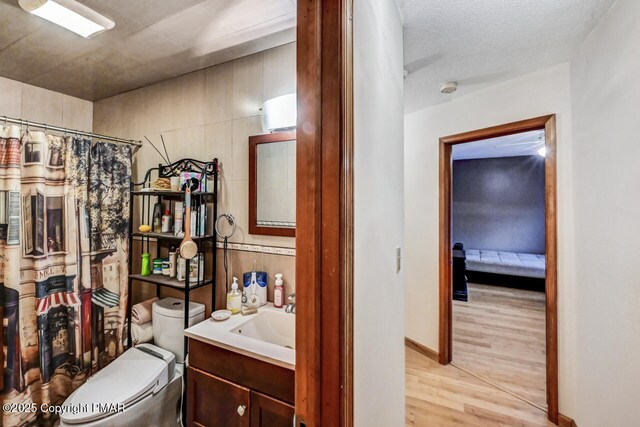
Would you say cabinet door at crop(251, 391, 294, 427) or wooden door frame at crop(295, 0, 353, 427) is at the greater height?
wooden door frame at crop(295, 0, 353, 427)

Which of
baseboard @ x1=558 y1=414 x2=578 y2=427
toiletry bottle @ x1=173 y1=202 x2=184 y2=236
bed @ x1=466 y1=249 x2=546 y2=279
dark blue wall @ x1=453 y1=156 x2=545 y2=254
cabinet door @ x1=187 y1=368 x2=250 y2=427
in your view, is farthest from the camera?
dark blue wall @ x1=453 y1=156 x2=545 y2=254

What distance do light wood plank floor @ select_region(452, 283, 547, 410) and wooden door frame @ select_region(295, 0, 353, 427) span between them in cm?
213

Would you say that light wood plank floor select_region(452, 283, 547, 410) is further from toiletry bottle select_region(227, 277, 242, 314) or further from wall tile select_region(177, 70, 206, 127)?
wall tile select_region(177, 70, 206, 127)

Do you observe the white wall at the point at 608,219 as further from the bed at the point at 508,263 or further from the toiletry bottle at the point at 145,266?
the bed at the point at 508,263

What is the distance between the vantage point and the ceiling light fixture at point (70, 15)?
4.27 feet

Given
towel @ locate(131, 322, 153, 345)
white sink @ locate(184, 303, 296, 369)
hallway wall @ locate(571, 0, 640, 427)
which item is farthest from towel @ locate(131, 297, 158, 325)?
hallway wall @ locate(571, 0, 640, 427)

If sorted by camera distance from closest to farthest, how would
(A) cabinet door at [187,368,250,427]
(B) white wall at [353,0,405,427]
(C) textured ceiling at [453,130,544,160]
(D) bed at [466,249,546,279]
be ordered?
(B) white wall at [353,0,405,427] < (A) cabinet door at [187,368,250,427] < (C) textured ceiling at [453,130,544,160] < (D) bed at [466,249,546,279]

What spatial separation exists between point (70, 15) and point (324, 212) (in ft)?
5.68

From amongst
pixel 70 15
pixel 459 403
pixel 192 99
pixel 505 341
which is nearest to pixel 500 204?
pixel 505 341

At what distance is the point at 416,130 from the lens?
105 inches

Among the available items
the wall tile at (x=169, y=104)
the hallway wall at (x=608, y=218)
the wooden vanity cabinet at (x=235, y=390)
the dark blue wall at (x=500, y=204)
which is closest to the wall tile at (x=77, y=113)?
the wall tile at (x=169, y=104)

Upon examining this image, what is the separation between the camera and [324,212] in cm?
65

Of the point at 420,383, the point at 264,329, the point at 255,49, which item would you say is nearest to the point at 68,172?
Answer: the point at 255,49

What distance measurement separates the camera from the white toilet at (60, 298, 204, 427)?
1.31 metres
